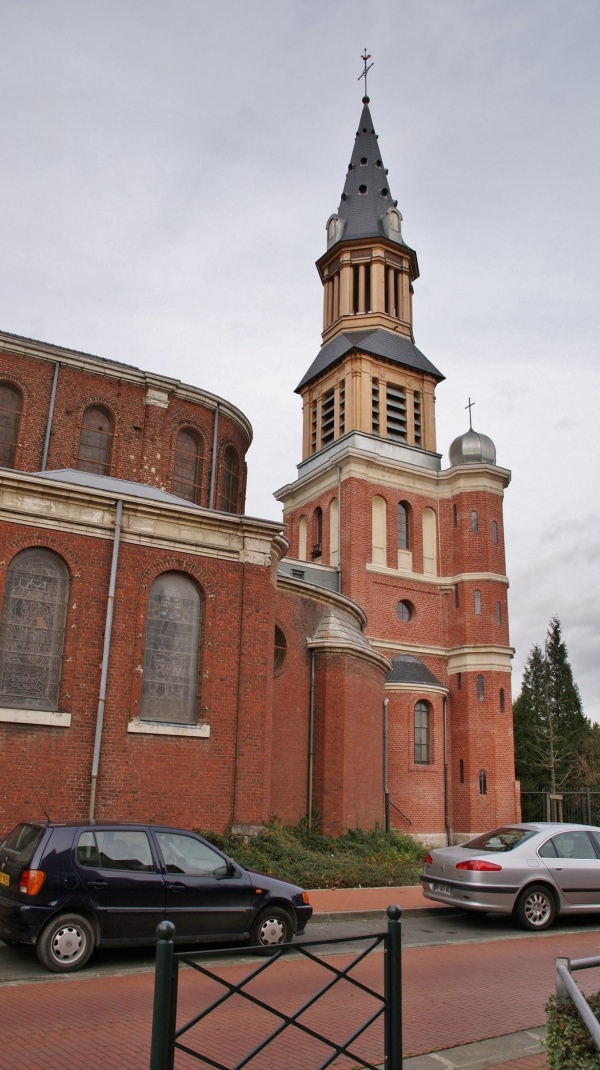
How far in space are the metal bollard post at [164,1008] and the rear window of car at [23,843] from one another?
17.6 ft

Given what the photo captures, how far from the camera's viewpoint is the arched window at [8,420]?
775 inches

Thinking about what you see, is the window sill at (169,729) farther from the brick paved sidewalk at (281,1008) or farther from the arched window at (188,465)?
the arched window at (188,465)

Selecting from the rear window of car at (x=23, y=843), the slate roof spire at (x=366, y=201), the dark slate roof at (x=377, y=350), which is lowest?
the rear window of car at (x=23, y=843)

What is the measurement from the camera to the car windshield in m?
12.3

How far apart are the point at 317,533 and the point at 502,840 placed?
25675 mm

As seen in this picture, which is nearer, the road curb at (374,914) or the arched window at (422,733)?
the road curb at (374,914)

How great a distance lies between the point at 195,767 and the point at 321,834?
206 inches

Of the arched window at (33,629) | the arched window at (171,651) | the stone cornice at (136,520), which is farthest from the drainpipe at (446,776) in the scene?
the arched window at (33,629)

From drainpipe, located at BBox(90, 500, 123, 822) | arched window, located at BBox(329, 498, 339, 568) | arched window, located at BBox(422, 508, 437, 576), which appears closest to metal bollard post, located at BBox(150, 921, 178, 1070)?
drainpipe, located at BBox(90, 500, 123, 822)

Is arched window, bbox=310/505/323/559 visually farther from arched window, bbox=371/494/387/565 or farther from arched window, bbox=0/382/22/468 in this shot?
arched window, bbox=0/382/22/468

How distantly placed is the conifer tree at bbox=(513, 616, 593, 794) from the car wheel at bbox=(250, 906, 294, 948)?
36.2 metres

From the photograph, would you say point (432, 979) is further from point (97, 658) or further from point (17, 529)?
point (17, 529)

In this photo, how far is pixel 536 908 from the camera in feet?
38.6

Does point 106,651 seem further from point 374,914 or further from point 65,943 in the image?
point 65,943
